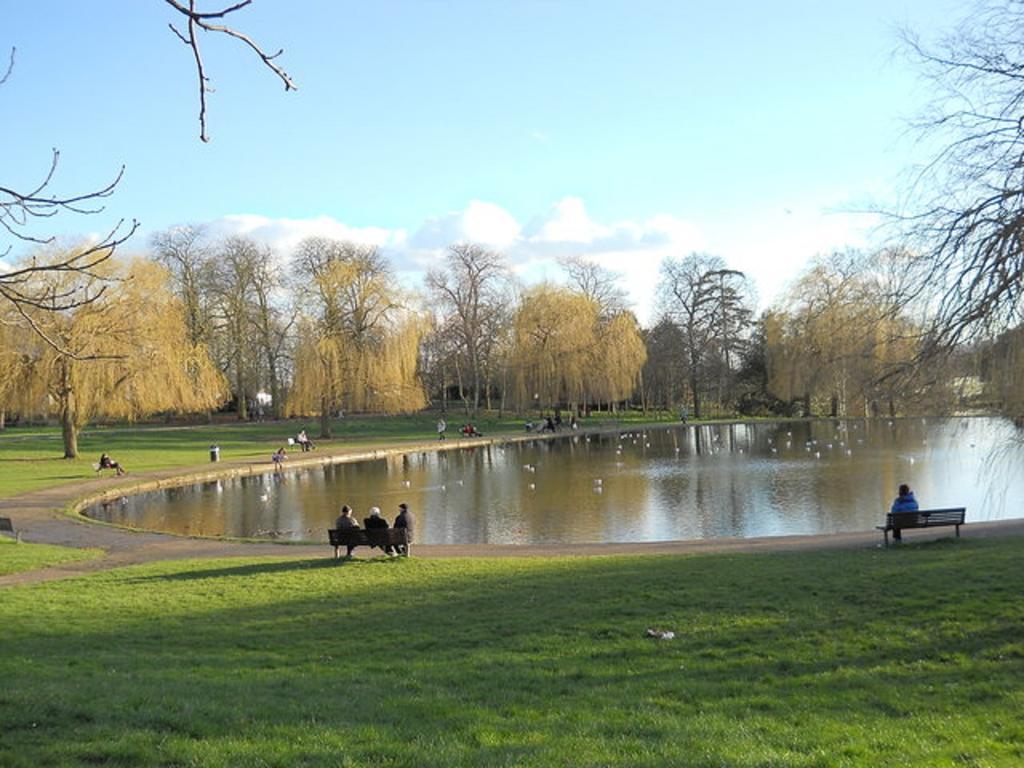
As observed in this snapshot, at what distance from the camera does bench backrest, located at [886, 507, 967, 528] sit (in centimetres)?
1452

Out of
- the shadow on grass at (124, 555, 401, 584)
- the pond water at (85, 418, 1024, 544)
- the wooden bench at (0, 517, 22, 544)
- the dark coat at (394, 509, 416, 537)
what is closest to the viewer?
the shadow on grass at (124, 555, 401, 584)

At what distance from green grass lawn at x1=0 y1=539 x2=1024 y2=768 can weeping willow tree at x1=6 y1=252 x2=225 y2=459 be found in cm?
2537

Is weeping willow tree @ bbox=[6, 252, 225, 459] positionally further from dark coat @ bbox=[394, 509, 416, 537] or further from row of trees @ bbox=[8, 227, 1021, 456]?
dark coat @ bbox=[394, 509, 416, 537]

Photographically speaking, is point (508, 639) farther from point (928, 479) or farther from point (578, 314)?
point (578, 314)

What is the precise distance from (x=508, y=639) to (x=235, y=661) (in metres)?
2.60

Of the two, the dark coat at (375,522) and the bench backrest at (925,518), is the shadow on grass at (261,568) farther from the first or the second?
the bench backrest at (925,518)

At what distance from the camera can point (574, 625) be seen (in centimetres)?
895

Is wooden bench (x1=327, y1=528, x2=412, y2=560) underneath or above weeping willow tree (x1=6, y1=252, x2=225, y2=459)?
underneath

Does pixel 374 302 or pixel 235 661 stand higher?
pixel 374 302

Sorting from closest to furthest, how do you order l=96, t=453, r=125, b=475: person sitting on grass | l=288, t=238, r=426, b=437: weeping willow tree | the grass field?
l=96, t=453, r=125, b=475: person sitting on grass, the grass field, l=288, t=238, r=426, b=437: weeping willow tree

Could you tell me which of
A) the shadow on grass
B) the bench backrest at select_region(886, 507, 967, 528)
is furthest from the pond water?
the shadow on grass

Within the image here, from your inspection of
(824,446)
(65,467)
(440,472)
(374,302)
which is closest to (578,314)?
(374,302)

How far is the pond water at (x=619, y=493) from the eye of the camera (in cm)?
1992

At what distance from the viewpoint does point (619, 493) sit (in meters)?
26.7
